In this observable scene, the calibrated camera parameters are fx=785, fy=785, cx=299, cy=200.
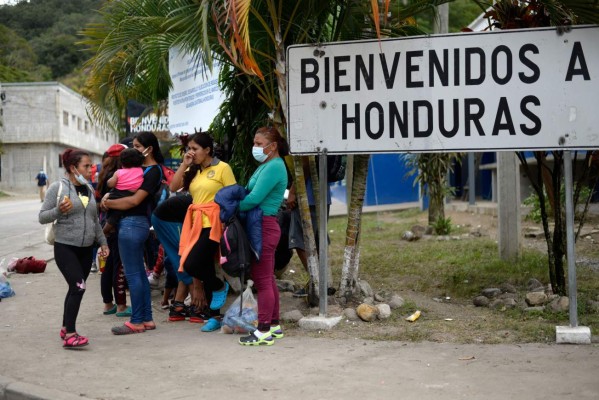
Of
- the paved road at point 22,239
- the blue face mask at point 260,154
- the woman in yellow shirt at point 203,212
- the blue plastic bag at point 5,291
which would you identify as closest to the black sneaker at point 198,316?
the woman in yellow shirt at point 203,212

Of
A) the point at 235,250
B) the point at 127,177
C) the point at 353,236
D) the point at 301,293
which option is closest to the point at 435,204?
the point at 301,293

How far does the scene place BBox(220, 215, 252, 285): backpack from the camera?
648cm

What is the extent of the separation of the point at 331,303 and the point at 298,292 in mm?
1012

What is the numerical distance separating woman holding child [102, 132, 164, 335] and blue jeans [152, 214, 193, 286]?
0.45 metres

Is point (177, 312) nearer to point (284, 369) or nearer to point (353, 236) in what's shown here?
point (353, 236)

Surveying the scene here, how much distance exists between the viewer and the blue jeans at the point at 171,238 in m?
7.75

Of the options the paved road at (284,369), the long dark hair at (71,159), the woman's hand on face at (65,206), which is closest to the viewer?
the paved road at (284,369)

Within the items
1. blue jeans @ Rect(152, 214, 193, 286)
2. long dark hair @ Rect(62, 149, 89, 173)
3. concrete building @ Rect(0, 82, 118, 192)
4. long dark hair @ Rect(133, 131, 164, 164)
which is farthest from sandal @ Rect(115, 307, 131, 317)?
concrete building @ Rect(0, 82, 118, 192)

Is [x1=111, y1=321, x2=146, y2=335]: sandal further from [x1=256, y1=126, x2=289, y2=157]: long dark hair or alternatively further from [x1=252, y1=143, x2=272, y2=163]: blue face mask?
[x1=256, y1=126, x2=289, y2=157]: long dark hair

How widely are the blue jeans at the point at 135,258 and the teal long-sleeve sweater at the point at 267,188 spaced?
1110 mm

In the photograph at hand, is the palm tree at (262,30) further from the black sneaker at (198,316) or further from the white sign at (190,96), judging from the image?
the black sneaker at (198,316)

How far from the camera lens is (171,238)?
7.88 metres

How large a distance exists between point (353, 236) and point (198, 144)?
1853 millimetres

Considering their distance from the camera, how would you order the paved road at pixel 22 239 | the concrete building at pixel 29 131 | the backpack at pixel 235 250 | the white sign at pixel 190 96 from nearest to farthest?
1. the backpack at pixel 235 250
2. the white sign at pixel 190 96
3. the paved road at pixel 22 239
4. the concrete building at pixel 29 131
